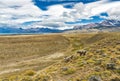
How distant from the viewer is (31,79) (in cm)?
2150

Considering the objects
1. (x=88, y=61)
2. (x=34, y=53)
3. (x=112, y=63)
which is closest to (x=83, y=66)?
(x=88, y=61)

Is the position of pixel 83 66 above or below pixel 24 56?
above

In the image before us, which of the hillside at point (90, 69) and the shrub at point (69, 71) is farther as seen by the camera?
the shrub at point (69, 71)

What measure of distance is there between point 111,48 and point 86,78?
10.1 m

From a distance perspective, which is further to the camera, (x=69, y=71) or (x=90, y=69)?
(x=69, y=71)

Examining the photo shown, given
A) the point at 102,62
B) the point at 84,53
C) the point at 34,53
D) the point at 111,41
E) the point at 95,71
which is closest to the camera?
the point at 95,71

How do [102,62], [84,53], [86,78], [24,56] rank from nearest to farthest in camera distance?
[86,78] → [102,62] → [84,53] → [24,56]

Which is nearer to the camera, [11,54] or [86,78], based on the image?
[86,78]

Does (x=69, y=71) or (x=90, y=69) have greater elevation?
(x=90, y=69)

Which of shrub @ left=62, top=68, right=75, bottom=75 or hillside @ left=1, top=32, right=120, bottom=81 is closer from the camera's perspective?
hillside @ left=1, top=32, right=120, bottom=81

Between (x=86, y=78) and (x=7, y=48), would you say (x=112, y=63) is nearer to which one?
(x=86, y=78)

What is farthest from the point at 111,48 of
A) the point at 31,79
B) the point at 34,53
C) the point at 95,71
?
the point at 34,53

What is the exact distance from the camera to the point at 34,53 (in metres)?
112

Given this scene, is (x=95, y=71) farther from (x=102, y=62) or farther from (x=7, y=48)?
(x=7, y=48)
